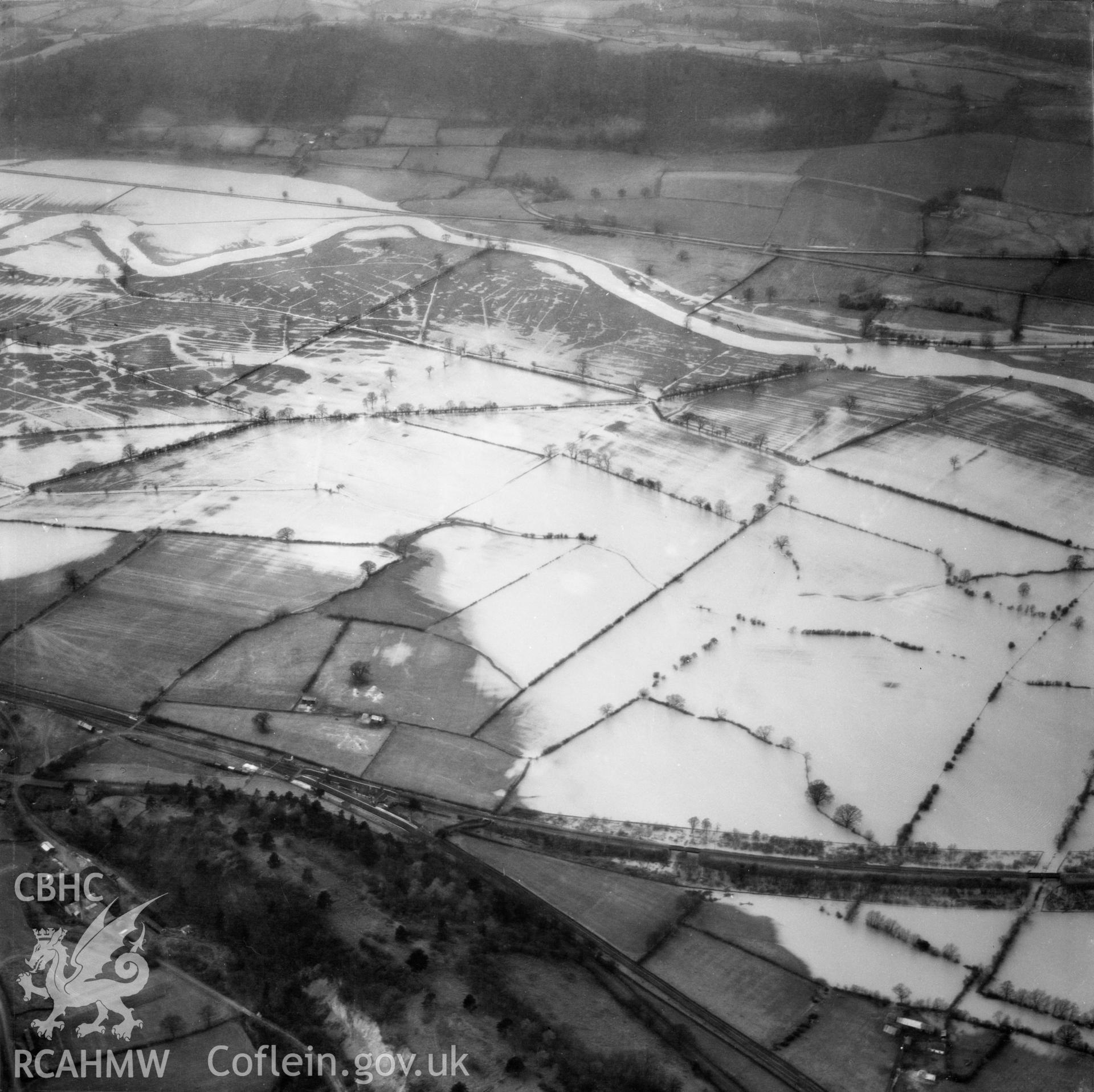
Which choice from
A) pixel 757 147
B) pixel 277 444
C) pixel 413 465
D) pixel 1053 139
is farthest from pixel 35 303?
pixel 1053 139

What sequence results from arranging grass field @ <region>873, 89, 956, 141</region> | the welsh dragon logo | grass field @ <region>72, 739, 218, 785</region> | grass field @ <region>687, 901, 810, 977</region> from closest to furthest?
the welsh dragon logo, grass field @ <region>687, 901, 810, 977</region>, grass field @ <region>72, 739, 218, 785</region>, grass field @ <region>873, 89, 956, 141</region>

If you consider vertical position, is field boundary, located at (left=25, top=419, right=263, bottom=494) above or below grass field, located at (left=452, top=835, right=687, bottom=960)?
above

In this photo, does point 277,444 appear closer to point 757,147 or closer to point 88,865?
point 88,865

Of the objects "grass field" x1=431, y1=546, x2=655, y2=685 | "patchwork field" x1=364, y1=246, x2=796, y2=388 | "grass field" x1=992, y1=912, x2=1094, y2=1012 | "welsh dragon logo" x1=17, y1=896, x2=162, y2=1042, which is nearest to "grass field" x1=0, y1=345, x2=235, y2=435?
"patchwork field" x1=364, y1=246, x2=796, y2=388

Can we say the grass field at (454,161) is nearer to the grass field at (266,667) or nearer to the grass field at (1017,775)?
the grass field at (266,667)

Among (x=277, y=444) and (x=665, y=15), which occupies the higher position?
(x=665, y=15)

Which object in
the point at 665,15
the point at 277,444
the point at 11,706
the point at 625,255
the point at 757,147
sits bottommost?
the point at 11,706

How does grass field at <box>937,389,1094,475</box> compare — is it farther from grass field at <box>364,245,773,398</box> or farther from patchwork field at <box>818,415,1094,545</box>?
grass field at <box>364,245,773,398</box>

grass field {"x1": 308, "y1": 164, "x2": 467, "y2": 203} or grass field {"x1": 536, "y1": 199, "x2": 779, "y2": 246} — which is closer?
grass field {"x1": 536, "y1": 199, "x2": 779, "y2": 246}
